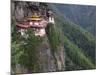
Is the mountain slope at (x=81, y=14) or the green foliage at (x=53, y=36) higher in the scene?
the mountain slope at (x=81, y=14)

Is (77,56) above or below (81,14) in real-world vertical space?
below

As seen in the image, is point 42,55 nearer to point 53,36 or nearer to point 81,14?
point 53,36

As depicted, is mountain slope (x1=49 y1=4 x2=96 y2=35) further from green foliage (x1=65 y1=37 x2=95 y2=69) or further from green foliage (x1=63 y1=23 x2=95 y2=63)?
green foliage (x1=65 y1=37 x2=95 y2=69)

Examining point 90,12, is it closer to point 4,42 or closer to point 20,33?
point 20,33

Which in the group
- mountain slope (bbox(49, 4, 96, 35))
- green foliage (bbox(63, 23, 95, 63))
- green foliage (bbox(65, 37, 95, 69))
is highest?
mountain slope (bbox(49, 4, 96, 35))

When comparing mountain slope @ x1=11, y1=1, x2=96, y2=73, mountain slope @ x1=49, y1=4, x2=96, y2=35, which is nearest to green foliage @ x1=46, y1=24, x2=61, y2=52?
mountain slope @ x1=11, y1=1, x2=96, y2=73

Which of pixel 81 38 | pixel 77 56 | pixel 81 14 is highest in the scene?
pixel 81 14

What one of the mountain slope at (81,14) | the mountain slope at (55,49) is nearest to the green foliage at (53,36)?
the mountain slope at (55,49)

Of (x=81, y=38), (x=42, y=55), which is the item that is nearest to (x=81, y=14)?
(x=81, y=38)

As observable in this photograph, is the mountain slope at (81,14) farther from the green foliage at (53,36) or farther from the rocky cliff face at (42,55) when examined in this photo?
the rocky cliff face at (42,55)
